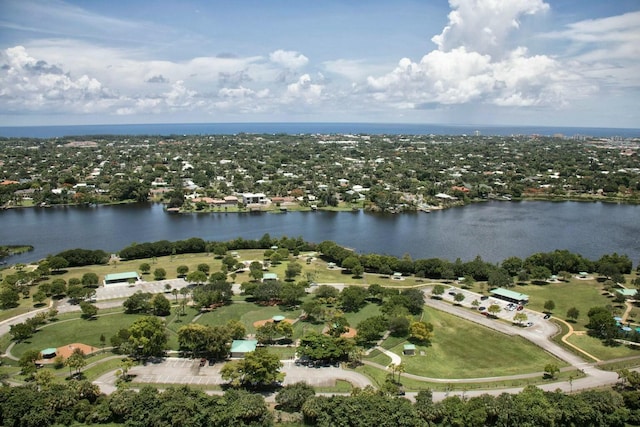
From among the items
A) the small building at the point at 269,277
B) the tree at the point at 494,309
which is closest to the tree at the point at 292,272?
the small building at the point at 269,277

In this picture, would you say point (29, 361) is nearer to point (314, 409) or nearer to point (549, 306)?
point (314, 409)

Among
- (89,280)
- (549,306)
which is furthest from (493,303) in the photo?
(89,280)

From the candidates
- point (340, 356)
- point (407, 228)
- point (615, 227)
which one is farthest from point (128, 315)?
point (615, 227)

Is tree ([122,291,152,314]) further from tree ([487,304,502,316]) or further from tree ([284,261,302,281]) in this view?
tree ([487,304,502,316])

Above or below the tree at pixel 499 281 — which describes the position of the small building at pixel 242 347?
below

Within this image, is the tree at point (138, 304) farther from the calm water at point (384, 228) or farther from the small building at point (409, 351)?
the calm water at point (384, 228)

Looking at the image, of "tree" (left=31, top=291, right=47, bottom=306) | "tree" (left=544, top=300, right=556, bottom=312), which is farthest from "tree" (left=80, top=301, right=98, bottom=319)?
"tree" (left=544, top=300, right=556, bottom=312)
